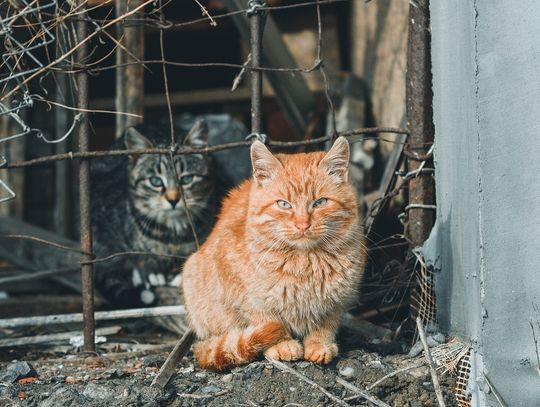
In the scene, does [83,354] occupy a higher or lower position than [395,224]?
lower

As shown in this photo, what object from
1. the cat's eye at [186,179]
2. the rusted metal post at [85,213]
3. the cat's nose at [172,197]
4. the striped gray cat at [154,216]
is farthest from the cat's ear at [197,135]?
the rusted metal post at [85,213]

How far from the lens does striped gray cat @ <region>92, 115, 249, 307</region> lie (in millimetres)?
4922

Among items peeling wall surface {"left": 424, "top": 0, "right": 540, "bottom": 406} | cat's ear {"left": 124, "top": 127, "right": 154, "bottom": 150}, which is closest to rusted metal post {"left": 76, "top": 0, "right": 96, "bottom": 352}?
cat's ear {"left": 124, "top": 127, "right": 154, "bottom": 150}

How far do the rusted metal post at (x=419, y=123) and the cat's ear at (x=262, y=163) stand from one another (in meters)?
0.71

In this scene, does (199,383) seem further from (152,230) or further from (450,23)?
(152,230)

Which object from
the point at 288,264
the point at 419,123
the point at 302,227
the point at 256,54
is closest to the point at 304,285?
the point at 288,264

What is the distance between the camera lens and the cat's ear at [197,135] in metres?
5.04

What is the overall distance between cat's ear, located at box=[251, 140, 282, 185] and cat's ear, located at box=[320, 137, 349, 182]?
22 cm

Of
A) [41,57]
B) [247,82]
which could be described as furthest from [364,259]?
[247,82]

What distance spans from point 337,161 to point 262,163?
0.34 metres

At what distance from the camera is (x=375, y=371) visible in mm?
3025

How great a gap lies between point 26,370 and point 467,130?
7.21 feet

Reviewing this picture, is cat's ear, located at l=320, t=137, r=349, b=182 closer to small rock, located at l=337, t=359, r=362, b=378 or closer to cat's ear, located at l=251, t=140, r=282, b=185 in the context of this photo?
cat's ear, located at l=251, t=140, r=282, b=185

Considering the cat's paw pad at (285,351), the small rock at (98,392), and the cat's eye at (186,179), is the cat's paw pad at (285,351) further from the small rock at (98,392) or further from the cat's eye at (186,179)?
the cat's eye at (186,179)
